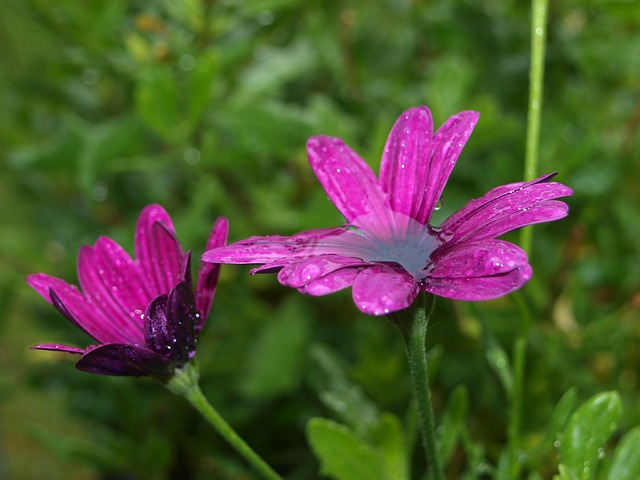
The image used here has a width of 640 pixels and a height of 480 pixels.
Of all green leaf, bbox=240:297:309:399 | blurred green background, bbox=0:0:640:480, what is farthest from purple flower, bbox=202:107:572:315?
green leaf, bbox=240:297:309:399

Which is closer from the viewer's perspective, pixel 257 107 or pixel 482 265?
pixel 482 265

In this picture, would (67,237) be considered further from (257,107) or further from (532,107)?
(532,107)

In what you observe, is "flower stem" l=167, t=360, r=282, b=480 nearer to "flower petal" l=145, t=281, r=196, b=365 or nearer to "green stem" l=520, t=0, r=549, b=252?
"flower petal" l=145, t=281, r=196, b=365

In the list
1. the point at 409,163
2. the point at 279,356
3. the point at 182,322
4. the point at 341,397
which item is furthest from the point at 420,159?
the point at 279,356

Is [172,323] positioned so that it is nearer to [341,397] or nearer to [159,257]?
[159,257]

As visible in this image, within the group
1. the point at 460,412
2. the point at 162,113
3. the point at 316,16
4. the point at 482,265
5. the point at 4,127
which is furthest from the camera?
the point at 4,127

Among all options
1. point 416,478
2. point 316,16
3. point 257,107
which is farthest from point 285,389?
point 316,16
